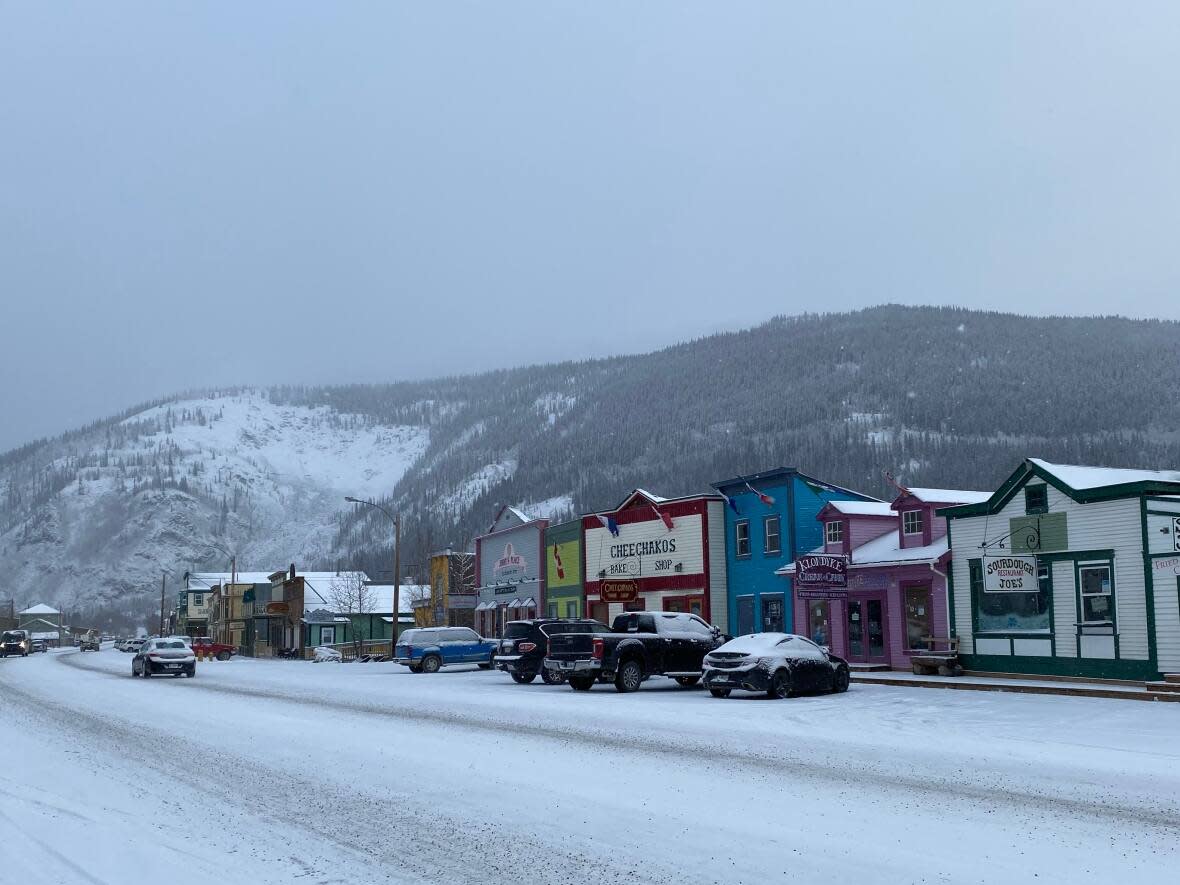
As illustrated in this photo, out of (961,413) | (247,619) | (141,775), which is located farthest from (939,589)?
(961,413)

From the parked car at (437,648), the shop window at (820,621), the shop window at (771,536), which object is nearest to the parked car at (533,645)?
the parked car at (437,648)

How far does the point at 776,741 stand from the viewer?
Result: 1694 centimetres

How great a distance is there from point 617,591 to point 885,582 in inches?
545

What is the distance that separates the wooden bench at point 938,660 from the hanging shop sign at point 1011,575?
209 centimetres

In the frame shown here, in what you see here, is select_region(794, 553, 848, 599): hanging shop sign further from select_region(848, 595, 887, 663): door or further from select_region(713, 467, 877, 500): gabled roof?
select_region(713, 467, 877, 500): gabled roof

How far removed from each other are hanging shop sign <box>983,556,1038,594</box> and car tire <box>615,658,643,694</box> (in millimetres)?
9986

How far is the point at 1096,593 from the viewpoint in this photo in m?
29.1

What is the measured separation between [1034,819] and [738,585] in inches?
1391

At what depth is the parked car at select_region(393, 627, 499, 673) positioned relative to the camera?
45.5 meters

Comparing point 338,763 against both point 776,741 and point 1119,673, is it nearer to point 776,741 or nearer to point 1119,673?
point 776,741

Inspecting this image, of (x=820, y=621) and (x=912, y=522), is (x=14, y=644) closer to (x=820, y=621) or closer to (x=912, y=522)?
(x=820, y=621)

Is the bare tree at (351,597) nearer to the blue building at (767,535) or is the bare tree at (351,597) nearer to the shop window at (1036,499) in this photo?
the blue building at (767,535)

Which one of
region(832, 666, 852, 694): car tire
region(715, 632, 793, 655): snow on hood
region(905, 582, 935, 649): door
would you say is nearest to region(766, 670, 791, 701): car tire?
region(715, 632, 793, 655): snow on hood

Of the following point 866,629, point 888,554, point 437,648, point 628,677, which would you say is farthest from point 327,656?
point 628,677
